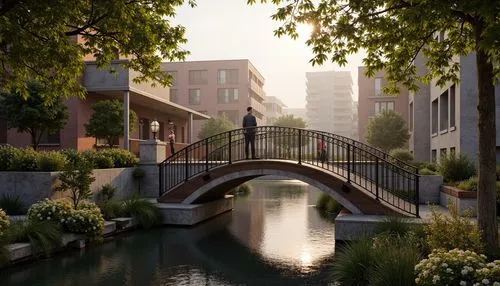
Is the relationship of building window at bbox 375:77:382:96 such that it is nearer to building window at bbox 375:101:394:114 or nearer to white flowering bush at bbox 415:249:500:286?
building window at bbox 375:101:394:114

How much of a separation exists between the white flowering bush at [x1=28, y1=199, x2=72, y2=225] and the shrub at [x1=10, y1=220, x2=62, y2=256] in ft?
1.61

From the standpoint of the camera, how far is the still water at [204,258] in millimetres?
9516

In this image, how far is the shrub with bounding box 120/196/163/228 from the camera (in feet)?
49.8

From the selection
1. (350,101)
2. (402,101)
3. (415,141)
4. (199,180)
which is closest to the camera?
(199,180)

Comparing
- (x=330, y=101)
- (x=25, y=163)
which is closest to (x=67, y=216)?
(x=25, y=163)

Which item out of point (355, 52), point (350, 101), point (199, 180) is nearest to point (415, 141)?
point (199, 180)

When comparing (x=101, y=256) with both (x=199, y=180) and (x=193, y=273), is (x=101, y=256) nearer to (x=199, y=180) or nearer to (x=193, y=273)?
(x=193, y=273)

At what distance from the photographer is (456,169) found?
17500 mm

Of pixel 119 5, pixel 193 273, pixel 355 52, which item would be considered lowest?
pixel 193 273

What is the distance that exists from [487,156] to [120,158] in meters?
13.9

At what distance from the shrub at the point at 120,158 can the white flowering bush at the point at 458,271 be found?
13819mm

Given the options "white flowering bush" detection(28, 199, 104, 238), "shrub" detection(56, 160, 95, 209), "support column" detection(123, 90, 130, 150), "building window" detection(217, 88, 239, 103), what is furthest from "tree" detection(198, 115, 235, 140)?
"white flowering bush" detection(28, 199, 104, 238)

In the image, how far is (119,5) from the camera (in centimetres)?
929

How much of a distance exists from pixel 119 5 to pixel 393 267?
6.97 meters
